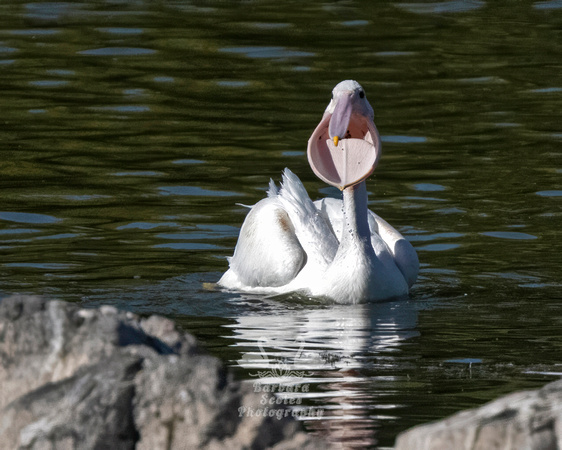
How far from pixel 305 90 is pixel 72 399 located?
1042 cm

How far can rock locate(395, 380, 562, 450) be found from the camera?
369cm

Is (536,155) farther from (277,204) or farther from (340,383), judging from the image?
(340,383)

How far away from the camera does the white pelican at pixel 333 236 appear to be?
25.7ft

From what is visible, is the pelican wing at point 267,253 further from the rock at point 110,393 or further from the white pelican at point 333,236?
the rock at point 110,393

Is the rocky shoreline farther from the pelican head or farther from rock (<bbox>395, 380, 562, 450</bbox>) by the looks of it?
the pelican head

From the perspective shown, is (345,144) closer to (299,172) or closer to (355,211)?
(355,211)

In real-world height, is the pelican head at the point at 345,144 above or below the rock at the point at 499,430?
above

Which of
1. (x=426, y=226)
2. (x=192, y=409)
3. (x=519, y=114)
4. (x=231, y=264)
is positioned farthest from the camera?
(x=519, y=114)

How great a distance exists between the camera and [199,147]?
12195 mm

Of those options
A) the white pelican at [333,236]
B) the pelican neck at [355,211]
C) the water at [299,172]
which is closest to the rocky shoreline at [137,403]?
the water at [299,172]

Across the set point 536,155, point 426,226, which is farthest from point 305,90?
point 426,226

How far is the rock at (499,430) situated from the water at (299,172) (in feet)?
3.34

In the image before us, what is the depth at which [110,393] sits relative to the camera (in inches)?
157

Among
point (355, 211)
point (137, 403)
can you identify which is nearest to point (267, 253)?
point (355, 211)
